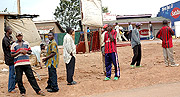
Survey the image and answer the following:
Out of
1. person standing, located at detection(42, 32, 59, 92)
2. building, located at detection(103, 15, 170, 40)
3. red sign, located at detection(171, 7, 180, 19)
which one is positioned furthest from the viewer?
red sign, located at detection(171, 7, 180, 19)

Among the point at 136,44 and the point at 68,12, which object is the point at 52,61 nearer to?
the point at 136,44

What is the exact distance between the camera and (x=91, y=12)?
12500mm

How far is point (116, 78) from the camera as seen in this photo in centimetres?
716

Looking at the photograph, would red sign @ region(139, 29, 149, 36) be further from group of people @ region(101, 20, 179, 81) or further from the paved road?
the paved road

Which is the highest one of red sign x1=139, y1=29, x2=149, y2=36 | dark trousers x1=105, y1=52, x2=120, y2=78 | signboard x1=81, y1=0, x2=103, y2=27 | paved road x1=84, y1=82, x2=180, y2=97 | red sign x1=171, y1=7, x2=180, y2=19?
red sign x1=171, y1=7, x2=180, y2=19

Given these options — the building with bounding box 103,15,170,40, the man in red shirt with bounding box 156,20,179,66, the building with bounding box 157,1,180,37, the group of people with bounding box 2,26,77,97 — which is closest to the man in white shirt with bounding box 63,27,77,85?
the group of people with bounding box 2,26,77,97

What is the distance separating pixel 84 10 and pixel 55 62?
260 inches

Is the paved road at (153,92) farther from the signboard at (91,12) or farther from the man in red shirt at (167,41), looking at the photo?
the signboard at (91,12)

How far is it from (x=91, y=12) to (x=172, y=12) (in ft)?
75.8

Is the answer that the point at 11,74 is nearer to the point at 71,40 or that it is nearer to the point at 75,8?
the point at 71,40

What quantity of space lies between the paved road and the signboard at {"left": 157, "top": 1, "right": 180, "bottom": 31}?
26953 millimetres

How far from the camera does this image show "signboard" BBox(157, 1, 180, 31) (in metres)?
31.5

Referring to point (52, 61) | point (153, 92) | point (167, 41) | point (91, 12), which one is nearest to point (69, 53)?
point (52, 61)

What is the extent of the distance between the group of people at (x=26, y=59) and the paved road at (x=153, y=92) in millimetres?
1440
